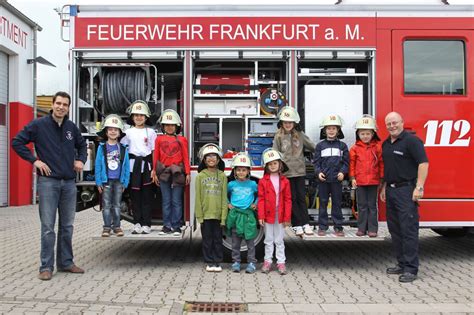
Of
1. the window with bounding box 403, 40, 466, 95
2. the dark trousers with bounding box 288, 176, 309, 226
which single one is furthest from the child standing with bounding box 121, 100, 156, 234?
the window with bounding box 403, 40, 466, 95

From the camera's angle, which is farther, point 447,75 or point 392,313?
point 447,75

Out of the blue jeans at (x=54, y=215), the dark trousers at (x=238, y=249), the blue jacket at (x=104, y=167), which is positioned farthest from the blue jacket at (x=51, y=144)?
the dark trousers at (x=238, y=249)

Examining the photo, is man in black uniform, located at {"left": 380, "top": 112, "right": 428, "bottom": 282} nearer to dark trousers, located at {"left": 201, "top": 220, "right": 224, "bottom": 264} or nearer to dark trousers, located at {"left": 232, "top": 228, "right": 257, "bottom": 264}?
dark trousers, located at {"left": 232, "top": 228, "right": 257, "bottom": 264}

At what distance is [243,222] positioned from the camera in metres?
6.32

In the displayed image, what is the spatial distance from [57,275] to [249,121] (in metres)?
3.09

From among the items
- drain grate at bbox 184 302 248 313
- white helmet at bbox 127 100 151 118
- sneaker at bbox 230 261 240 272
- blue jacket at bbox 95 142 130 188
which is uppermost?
white helmet at bbox 127 100 151 118

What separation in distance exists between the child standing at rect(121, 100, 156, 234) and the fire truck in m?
0.28

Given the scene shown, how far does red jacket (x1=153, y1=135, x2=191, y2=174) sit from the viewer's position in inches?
256

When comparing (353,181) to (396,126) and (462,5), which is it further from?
(462,5)

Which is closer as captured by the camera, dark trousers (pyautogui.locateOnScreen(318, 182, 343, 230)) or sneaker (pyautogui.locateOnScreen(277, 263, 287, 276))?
sneaker (pyautogui.locateOnScreen(277, 263, 287, 276))

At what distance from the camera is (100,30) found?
22.1ft

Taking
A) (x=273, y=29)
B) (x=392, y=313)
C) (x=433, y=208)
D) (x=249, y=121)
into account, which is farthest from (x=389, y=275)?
(x=273, y=29)

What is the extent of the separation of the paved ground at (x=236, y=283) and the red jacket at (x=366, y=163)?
117 centimetres

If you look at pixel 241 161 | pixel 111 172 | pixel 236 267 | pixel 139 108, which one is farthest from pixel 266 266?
pixel 139 108
